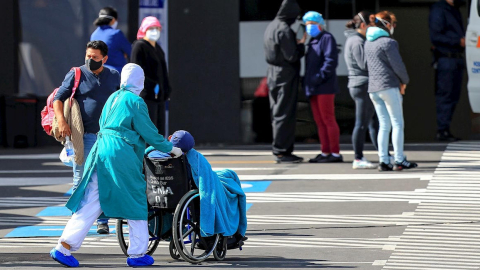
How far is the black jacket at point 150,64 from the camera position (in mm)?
11992

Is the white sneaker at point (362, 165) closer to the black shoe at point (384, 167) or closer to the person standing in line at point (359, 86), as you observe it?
the person standing in line at point (359, 86)

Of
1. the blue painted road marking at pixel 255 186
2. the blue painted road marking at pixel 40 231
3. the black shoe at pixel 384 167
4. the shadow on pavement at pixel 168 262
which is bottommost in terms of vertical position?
the blue painted road marking at pixel 255 186

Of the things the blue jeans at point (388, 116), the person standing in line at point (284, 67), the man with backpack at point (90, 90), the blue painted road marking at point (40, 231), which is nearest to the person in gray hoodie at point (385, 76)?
the blue jeans at point (388, 116)

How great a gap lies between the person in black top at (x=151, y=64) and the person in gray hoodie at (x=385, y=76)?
2.60 metres

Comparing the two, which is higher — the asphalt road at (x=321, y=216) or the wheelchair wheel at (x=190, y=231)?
the wheelchair wheel at (x=190, y=231)

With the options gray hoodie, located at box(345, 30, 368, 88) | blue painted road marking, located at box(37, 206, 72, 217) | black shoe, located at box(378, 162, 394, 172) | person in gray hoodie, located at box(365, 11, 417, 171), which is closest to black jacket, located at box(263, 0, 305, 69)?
gray hoodie, located at box(345, 30, 368, 88)

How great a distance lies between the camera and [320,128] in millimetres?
13867

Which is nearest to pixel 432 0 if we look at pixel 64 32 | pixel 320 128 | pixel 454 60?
pixel 454 60

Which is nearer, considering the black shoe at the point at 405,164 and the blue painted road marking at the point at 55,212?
the blue painted road marking at the point at 55,212

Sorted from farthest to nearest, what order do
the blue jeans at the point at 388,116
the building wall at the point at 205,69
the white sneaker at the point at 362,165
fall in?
the building wall at the point at 205,69 < the white sneaker at the point at 362,165 < the blue jeans at the point at 388,116

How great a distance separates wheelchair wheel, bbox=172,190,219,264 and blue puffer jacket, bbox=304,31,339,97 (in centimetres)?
625

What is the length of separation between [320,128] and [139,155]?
260 inches

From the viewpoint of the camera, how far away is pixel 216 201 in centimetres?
751

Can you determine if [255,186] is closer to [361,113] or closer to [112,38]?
[361,113]
